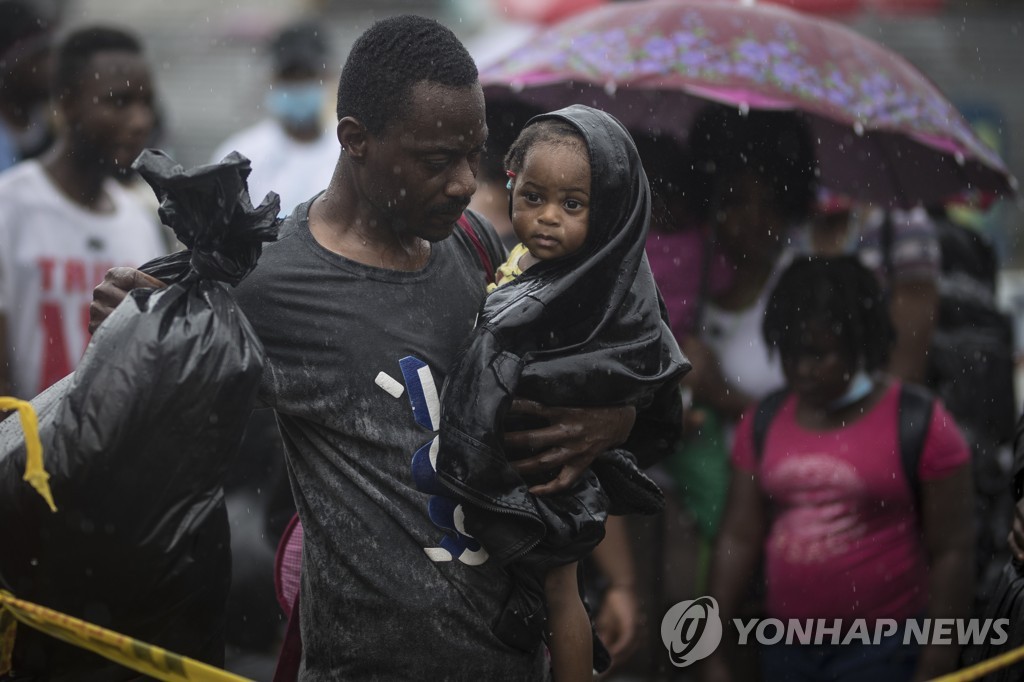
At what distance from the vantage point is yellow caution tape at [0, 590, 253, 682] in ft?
8.77

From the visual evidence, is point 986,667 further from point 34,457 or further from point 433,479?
point 34,457

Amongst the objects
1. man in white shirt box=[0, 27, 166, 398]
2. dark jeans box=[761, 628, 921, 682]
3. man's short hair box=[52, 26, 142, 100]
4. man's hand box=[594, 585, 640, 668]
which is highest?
man's short hair box=[52, 26, 142, 100]

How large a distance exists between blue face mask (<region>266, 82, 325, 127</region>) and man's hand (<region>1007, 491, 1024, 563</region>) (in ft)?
17.6

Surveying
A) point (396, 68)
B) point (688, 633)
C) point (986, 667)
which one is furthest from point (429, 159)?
point (688, 633)

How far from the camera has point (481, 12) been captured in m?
16.2

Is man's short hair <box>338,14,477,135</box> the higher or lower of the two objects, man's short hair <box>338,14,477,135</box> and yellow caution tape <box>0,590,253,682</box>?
the higher

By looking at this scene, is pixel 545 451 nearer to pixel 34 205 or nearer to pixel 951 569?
pixel 951 569

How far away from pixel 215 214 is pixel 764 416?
9.15ft

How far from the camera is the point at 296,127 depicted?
782 centimetres

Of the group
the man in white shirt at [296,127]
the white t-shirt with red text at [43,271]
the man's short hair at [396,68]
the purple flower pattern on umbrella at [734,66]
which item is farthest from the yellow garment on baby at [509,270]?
the man in white shirt at [296,127]

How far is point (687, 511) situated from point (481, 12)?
1188 cm

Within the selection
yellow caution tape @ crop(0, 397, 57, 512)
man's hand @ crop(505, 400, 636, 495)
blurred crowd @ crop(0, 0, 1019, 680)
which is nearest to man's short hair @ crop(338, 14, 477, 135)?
man's hand @ crop(505, 400, 636, 495)

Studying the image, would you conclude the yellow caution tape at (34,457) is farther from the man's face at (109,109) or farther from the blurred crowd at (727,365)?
the man's face at (109,109)

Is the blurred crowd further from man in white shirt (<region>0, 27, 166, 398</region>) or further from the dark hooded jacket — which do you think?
the dark hooded jacket
